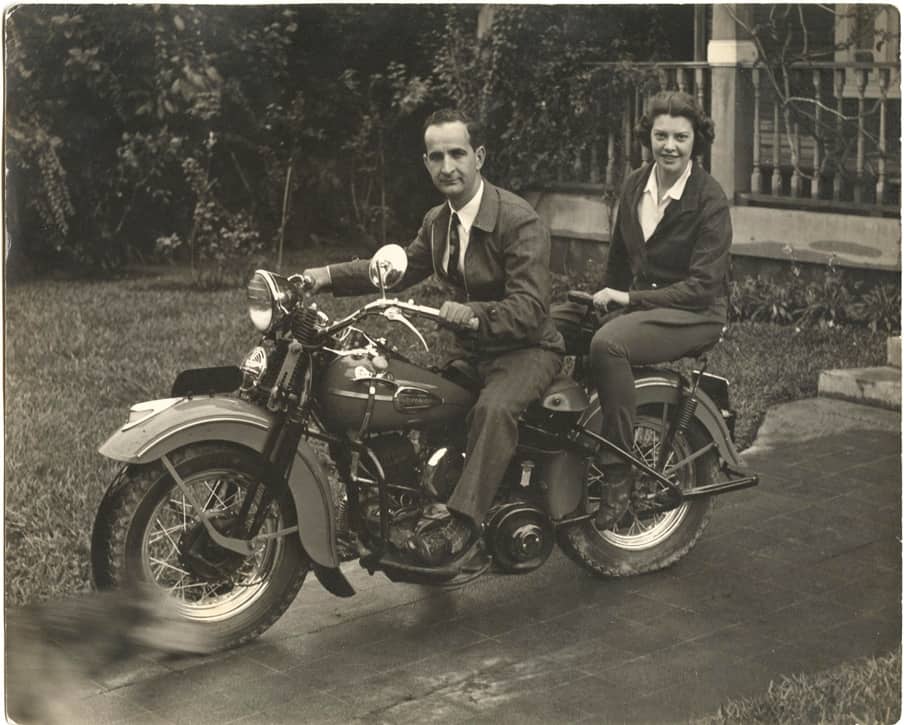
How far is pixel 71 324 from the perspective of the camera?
Answer: 5969 millimetres

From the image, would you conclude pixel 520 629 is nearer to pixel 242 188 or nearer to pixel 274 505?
pixel 274 505

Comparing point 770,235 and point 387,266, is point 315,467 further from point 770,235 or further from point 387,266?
point 770,235

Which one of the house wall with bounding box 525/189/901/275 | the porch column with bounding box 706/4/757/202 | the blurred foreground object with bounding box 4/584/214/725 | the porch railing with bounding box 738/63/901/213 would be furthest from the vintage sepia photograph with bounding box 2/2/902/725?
the porch column with bounding box 706/4/757/202

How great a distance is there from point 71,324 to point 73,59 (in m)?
1.54

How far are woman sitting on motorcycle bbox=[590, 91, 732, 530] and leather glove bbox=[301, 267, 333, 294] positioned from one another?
39.6 inches

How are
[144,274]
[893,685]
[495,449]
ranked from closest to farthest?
[893,685], [495,449], [144,274]

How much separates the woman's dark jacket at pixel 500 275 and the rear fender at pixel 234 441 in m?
0.64

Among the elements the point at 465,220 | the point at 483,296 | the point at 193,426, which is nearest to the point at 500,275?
the point at 483,296

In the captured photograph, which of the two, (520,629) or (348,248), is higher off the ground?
(348,248)

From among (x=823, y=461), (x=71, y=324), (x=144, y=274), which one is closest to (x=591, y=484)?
(x=823, y=461)

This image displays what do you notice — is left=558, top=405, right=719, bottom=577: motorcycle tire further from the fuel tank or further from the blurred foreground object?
the blurred foreground object

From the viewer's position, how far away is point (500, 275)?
469 centimetres

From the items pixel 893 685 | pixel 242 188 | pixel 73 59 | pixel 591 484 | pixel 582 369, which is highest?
pixel 73 59

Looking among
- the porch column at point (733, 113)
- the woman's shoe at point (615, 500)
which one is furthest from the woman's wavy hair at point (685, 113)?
the porch column at point (733, 113)
